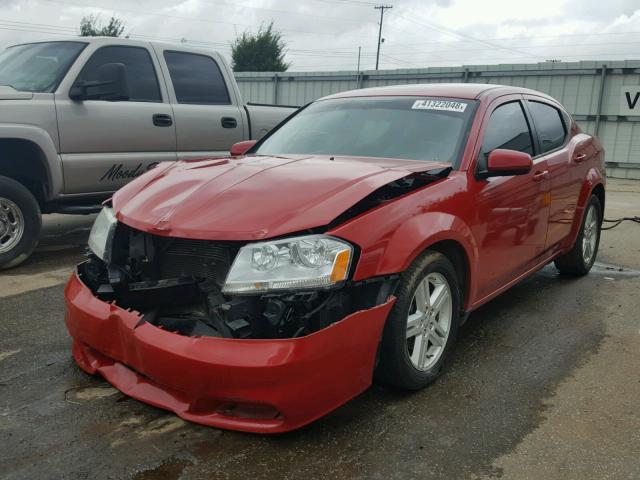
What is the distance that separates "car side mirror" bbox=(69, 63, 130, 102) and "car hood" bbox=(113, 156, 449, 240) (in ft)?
7.58

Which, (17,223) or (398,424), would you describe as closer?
(398,424)

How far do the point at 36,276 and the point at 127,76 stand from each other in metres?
2.06

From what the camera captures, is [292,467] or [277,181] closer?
[292,467]

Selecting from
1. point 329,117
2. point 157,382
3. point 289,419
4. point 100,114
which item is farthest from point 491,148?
point 100,114

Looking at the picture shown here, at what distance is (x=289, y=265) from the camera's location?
2.56 metres

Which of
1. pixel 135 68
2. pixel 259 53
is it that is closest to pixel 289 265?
pixel 135 68

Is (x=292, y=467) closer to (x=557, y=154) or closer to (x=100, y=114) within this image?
(x=557, y=154)

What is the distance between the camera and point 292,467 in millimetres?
Result: 2426

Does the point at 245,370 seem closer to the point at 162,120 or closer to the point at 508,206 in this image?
the point at 508,206

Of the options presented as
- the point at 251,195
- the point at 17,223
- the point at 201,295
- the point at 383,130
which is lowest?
the point at 17,223

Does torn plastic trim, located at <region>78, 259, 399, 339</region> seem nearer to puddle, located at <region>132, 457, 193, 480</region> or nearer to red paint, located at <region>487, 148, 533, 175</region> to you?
puddle, located at <region>132, 457, 193, 480</region>

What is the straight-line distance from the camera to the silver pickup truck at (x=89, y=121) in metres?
5.18

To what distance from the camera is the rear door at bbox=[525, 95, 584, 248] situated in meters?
4.44

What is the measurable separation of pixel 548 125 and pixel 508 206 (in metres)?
1.36
